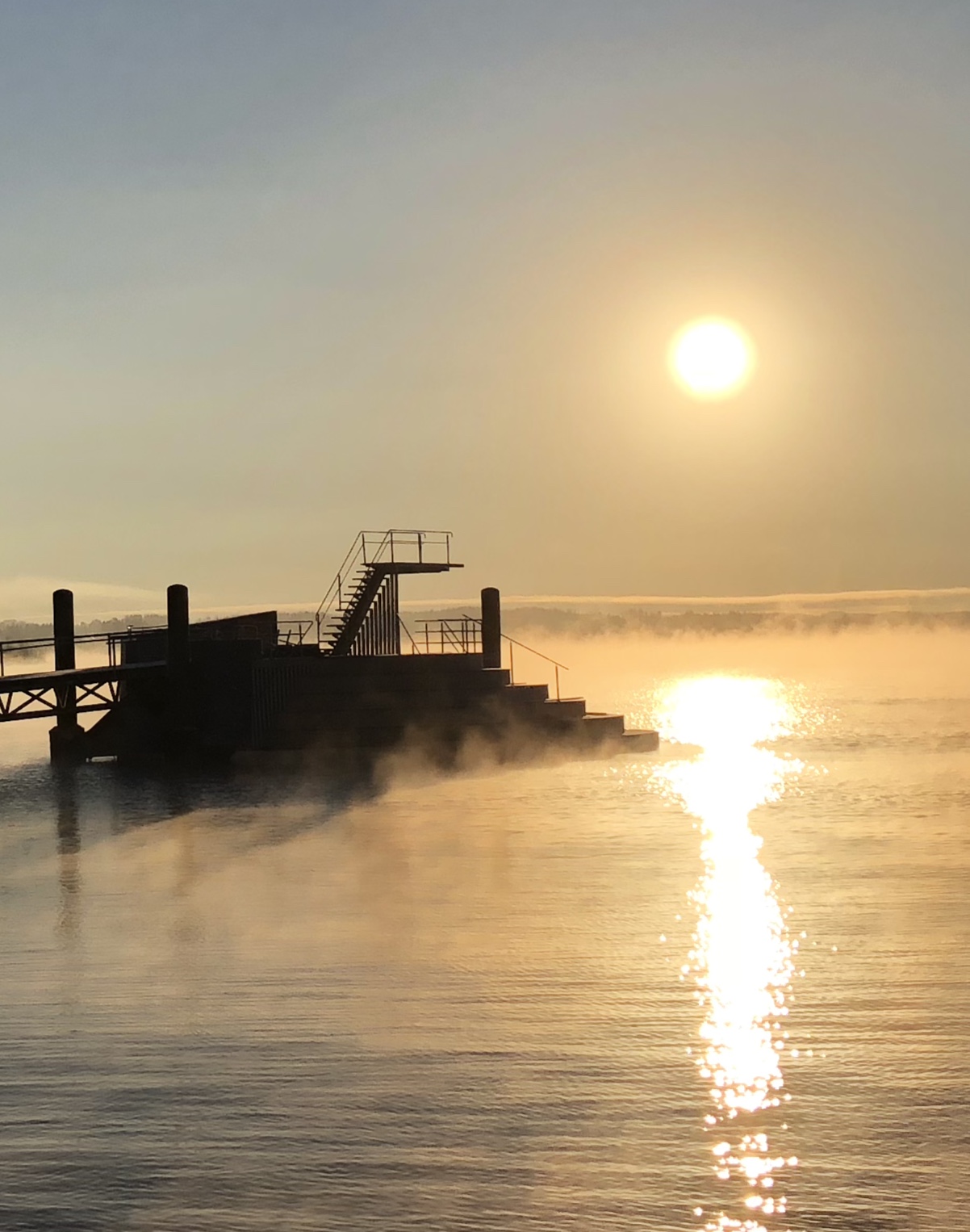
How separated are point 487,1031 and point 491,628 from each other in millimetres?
38626

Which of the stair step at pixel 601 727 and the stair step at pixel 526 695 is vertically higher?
the stair step at pixel 526 695

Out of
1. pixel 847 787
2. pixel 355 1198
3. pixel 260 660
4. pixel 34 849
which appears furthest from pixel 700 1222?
pixel 260 660

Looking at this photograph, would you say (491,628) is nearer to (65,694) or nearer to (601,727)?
(601,727)

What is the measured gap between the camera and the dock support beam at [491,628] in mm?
52031

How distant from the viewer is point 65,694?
5169cm

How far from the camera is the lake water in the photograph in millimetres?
9648

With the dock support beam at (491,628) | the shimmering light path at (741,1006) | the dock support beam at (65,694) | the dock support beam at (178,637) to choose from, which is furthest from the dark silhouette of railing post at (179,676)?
the shimmering light path at (741,1006)

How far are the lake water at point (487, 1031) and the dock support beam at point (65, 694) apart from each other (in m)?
17.8

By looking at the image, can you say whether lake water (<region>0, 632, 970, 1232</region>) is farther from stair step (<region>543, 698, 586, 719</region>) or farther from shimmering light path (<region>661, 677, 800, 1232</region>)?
stair step (<region>543, 698, 586, 719</region>)

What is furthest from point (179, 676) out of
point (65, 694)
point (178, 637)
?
point (65, 694)

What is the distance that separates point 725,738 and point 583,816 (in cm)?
4439

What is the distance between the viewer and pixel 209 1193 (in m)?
9.62

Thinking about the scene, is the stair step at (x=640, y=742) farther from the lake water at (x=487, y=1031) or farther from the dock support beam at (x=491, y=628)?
the lake water at (x=487, y=1031)

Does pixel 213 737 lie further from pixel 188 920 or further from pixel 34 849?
pixel 188 920
